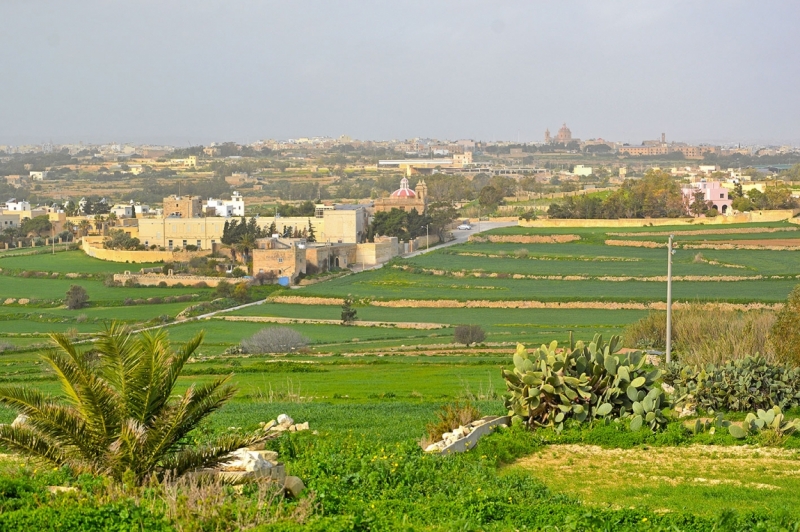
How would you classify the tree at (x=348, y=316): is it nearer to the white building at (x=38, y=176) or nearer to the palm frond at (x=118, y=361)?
the palm frond at (x=118, y=361)

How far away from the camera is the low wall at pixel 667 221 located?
79812mm

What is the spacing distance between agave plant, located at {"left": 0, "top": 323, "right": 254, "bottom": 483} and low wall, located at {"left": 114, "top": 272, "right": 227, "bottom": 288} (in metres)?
44.3

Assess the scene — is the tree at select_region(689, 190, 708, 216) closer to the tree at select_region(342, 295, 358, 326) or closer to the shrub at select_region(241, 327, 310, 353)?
the tree at select_region(342, 295, 358, 326)

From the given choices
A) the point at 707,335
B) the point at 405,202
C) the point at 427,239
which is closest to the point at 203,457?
the point at 707,335

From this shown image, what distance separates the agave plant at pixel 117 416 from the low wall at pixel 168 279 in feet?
145

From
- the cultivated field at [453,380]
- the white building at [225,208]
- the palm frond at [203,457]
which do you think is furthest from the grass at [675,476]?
the white building at [225,208]

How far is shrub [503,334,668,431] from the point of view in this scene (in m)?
14.3

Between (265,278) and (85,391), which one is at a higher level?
(85,391)

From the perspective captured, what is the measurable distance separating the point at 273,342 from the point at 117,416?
2434 cm

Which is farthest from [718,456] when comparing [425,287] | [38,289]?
[38,289]

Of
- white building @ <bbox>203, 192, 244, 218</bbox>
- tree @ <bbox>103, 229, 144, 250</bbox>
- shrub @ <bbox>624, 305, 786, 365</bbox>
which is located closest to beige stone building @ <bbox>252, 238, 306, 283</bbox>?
tree @ <bbox>103, 229, 144, 250</bbox>

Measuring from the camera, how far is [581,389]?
47.5 feet

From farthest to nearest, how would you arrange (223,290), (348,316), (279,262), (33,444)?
(279,262), (223,290), (348,316), (33,444)

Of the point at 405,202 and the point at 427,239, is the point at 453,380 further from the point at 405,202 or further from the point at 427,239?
the point at 405,202
